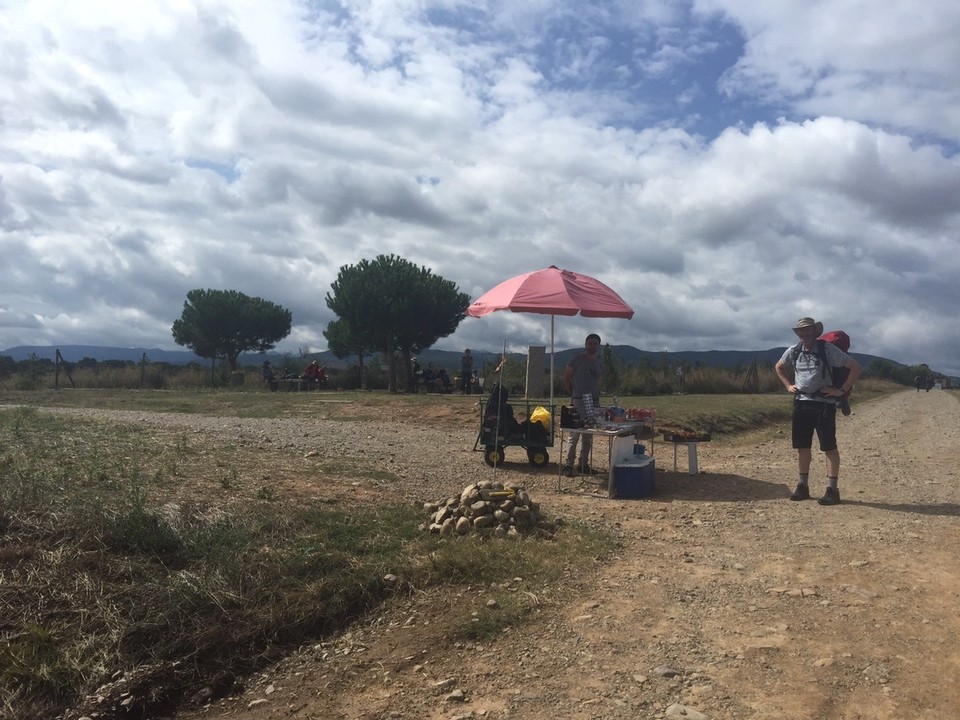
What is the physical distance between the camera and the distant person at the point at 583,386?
31.6 ft

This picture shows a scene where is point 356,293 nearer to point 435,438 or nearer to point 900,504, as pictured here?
point 435,438

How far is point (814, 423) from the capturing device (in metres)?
8.05

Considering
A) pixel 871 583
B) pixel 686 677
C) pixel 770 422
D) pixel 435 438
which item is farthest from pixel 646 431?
pixel 686 677

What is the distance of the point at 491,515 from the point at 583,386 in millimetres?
3625

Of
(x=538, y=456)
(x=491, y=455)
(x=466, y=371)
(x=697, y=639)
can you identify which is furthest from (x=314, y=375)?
(x=697, y=639)

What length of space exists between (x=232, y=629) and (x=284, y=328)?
55.4m

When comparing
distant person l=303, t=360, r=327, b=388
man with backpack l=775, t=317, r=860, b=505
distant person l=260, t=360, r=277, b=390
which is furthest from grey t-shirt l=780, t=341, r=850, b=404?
distant person l=260, t=360, r=277, b=390

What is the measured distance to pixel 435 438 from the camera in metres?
13.8

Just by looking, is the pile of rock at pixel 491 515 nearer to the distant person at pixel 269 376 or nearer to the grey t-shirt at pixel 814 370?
the grey t-shirt at pixel 814 370

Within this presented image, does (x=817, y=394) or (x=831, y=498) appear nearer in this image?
(x=831, y=498)

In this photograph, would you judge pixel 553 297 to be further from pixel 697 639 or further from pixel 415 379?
pixel 415 379

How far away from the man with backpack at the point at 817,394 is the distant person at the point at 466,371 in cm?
2040

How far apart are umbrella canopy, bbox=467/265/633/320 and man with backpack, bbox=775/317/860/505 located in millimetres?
2078

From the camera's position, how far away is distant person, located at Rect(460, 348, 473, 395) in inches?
1117
